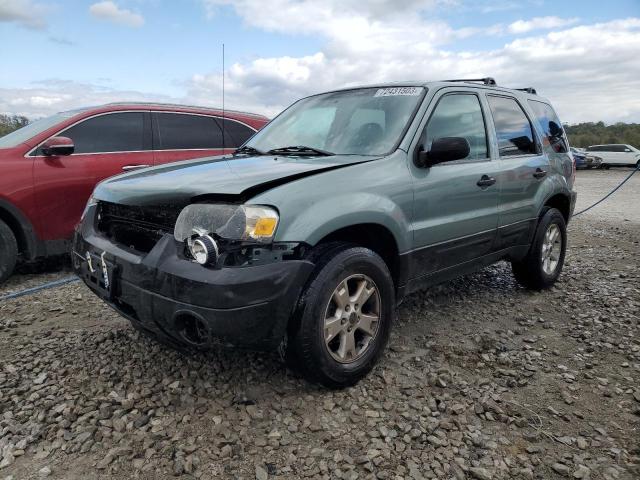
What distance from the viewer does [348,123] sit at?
10.8 ft

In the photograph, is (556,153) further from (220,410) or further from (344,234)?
(220,410)

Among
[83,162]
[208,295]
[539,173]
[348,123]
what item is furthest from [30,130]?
[539,173]

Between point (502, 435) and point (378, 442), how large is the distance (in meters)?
0.62

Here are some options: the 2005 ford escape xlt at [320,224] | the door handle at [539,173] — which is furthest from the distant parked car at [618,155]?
the 2005 ford escape xlt at [320,224]

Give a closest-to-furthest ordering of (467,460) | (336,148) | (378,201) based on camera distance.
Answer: (467,460) → (378,201) → (336,148)

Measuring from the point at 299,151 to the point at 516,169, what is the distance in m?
1.85

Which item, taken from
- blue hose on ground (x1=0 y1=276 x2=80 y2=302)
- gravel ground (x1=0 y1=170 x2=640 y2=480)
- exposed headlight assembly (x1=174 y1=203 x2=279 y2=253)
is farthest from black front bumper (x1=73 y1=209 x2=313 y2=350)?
blue hose on ground (x1=0 y1=276 x2=80 y2=302)

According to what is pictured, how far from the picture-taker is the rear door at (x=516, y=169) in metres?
3.76

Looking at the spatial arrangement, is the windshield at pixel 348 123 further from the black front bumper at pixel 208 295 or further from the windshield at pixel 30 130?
the windshield at pixel 30 130

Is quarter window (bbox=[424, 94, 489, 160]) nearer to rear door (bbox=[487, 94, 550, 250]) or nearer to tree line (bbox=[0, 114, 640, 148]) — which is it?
rear door (bbox=[487, 94, 550, 250])

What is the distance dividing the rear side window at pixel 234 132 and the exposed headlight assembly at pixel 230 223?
3651 millimetres

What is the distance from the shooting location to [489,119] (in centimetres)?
372

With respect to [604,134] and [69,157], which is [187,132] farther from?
[604,134]

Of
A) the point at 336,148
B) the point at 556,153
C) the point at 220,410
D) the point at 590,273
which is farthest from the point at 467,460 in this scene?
the point at 590,273
